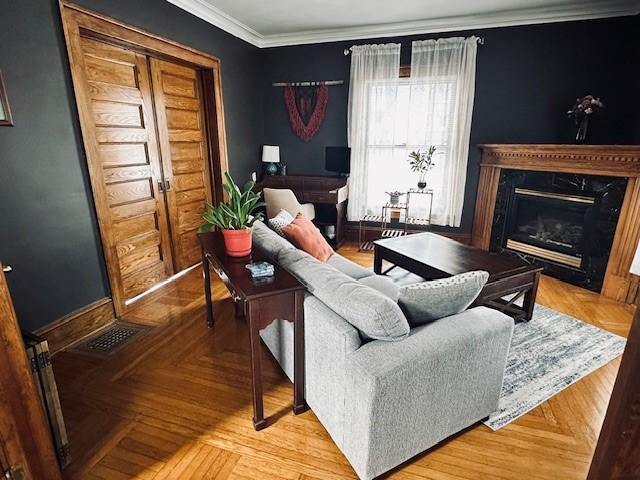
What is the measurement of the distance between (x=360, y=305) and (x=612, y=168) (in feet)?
9.70

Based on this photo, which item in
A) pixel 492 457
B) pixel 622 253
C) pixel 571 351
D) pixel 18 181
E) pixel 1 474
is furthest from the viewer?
pixel 622 253

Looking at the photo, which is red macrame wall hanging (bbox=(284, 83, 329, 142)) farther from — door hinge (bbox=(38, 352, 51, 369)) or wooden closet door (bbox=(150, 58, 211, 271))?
door hinge (bbox=(38, 352, 51, 369))

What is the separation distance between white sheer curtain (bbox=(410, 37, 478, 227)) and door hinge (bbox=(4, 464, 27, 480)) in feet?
13.4

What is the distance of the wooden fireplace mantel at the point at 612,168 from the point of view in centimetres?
281

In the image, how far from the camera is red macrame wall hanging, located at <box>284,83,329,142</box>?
171 inches

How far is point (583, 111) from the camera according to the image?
322 centimetres

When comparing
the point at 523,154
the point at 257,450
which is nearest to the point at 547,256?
the point at 523,154

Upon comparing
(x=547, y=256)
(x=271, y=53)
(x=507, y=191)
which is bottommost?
(x=547, y=256)

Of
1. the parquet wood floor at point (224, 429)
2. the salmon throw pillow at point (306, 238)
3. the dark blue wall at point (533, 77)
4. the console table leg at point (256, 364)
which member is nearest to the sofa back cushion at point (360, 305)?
the console table leg at point (256, 364)

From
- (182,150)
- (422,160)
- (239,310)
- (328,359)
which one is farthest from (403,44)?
(328,359)

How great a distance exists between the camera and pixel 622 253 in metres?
2.92

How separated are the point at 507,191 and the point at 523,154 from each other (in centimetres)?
44

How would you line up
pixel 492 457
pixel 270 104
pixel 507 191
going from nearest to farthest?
pixel 492 457 → pixel 507 191 → pixel 270 104

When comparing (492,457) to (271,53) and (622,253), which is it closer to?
(622,253)
